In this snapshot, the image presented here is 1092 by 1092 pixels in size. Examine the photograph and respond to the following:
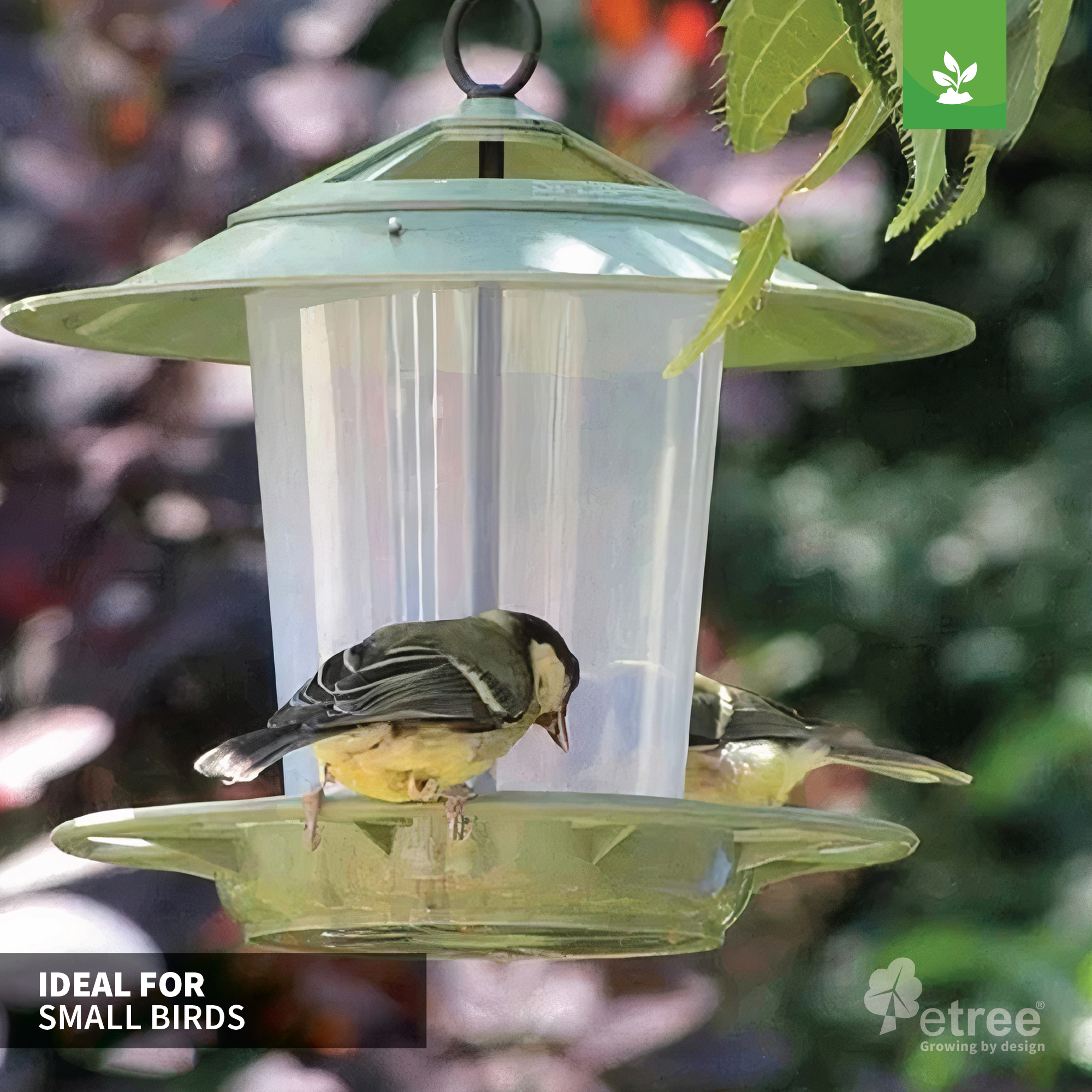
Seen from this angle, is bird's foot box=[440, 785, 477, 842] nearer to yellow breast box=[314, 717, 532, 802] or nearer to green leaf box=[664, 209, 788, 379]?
yellow breast box=[314, 717, 532, 802]

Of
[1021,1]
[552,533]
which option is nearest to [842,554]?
[552,533]

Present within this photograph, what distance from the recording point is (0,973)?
6.88 ft

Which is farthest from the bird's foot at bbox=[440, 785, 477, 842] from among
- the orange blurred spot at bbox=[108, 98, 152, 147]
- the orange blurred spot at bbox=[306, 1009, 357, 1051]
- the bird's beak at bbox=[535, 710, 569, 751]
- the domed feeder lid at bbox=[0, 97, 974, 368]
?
the orange blurred spot at bbox=[108, 98, 152, 147]

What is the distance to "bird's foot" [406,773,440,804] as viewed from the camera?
1.21 m

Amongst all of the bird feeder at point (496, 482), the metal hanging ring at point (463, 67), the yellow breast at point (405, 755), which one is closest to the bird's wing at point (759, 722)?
the bird feeder at point (496, 482)

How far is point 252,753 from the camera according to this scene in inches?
47.4

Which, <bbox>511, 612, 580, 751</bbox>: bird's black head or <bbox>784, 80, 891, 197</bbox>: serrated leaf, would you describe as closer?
<bbox>784, 80, 891, 197</bbox>: serrated leaf

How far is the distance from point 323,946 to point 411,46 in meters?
1.20

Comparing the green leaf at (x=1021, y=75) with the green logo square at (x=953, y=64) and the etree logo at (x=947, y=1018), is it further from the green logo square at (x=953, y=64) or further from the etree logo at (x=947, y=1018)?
the etree logo at (x=947, y=1018)

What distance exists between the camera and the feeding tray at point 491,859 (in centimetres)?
119

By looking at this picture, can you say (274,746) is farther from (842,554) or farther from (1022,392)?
(1022,392)

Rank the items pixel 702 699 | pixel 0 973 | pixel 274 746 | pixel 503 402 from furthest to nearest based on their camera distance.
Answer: pixel 0 973 → pixel 702 699 → pixel 503 402 → pixel 274 746

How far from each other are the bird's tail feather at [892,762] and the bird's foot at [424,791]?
46 cm

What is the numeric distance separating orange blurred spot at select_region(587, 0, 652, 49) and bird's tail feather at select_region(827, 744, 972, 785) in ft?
3.08
